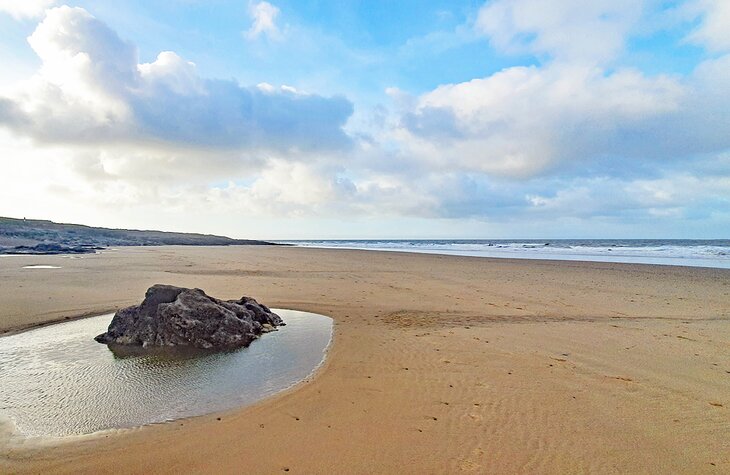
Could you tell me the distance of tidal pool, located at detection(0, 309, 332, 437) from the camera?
16.0ft

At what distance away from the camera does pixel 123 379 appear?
6.12m

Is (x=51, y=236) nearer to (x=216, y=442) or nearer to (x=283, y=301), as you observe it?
(x=283, y=301)

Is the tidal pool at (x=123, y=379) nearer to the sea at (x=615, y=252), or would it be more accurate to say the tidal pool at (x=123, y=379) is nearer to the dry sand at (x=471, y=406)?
the dry sand at (x=471, y=406)

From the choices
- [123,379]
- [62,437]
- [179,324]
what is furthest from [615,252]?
[62,437]

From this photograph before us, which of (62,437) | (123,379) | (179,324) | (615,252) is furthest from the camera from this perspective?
(615,252)

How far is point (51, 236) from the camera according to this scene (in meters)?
59.7

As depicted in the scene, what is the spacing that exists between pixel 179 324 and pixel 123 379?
2.12 meters

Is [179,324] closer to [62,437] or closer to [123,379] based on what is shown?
[123,379]

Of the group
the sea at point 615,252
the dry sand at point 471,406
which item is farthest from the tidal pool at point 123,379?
the sea at point 615,252

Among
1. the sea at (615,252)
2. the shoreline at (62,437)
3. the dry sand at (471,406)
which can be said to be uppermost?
the sea at (615,252)

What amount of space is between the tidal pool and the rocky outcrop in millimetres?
440

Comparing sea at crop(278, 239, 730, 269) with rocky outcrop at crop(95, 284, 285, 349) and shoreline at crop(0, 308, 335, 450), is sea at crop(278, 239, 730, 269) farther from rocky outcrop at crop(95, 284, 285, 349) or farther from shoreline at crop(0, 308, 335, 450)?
shoreline at crop(0, 308, 335, 450)

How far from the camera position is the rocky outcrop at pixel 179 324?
807cm

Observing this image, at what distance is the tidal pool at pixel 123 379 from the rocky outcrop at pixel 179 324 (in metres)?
0.44
